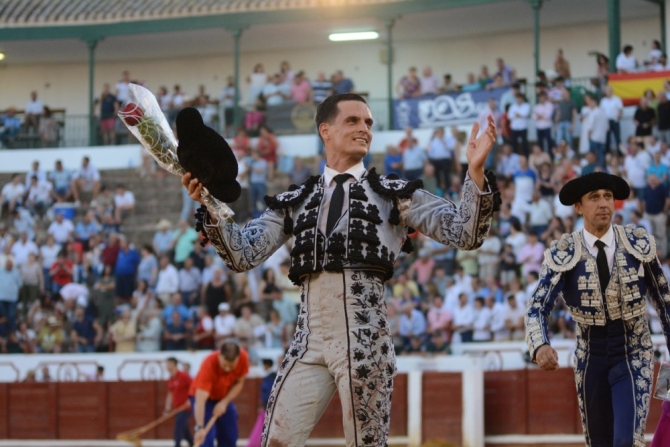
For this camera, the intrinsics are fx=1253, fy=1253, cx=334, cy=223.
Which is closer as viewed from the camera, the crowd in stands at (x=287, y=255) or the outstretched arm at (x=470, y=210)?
the outstretched arm at (x=470, y=210)

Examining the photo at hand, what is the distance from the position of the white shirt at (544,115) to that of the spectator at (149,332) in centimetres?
557

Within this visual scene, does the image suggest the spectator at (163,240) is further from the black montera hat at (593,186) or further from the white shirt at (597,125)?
the black montera hat at (593,186)

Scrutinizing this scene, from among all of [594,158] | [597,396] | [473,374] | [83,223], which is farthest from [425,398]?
[597,396]

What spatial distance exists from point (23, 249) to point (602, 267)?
13.8 m

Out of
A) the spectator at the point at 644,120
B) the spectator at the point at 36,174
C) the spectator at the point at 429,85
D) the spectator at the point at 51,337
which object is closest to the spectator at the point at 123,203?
the spectator at the point at 36,174

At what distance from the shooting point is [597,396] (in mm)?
5613

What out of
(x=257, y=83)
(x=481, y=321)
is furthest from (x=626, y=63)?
(x=257, y=83)

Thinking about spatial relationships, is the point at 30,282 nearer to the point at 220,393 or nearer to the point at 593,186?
the point at 220,393

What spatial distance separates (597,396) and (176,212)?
585 inches

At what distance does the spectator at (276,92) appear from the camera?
20719 millimetres

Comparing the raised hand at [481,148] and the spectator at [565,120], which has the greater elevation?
the spectator at [565,120]

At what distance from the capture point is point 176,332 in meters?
15.7

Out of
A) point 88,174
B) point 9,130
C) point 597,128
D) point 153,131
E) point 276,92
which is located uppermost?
point 276,92

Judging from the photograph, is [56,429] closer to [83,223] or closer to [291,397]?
[83,223]
